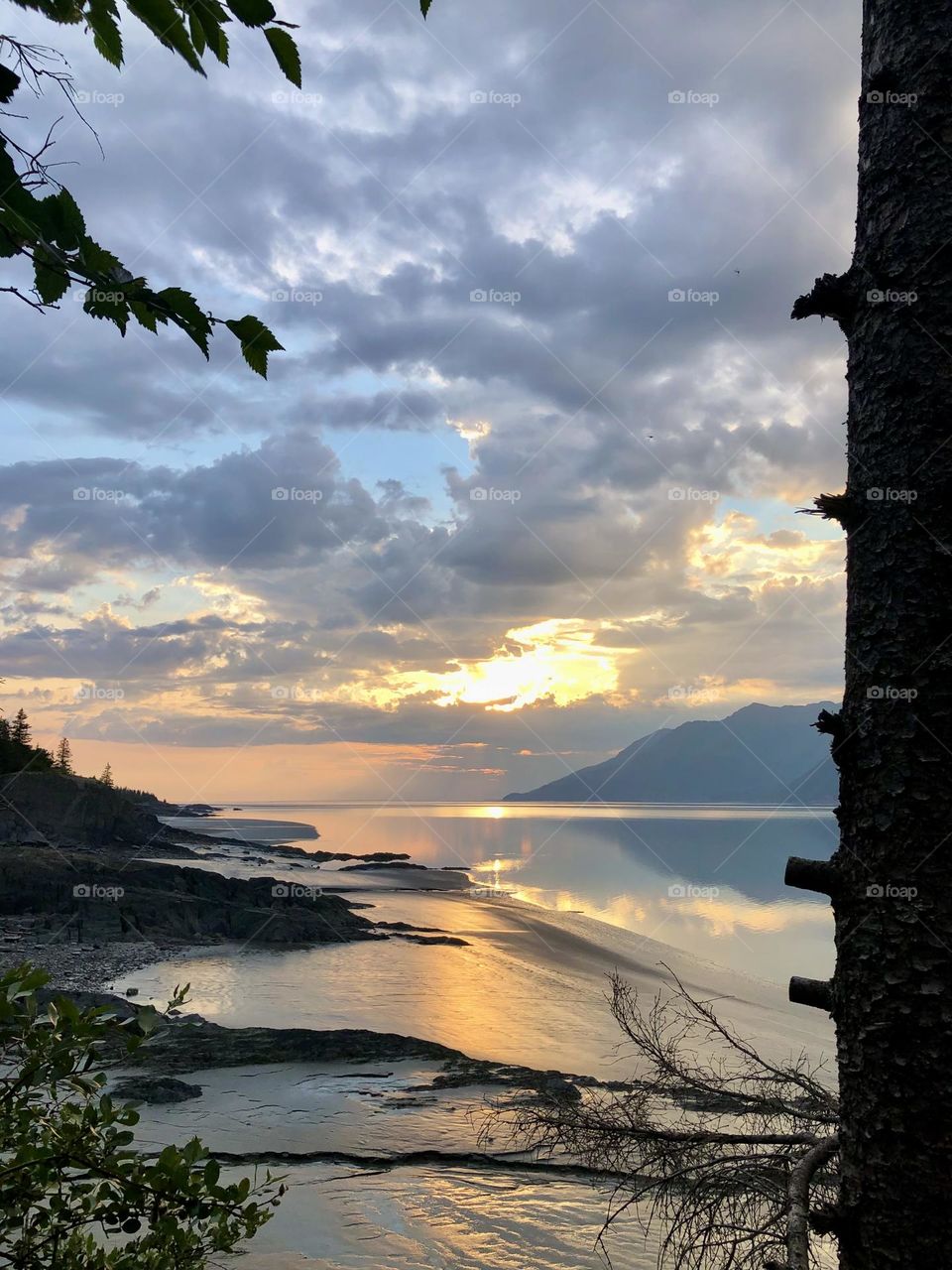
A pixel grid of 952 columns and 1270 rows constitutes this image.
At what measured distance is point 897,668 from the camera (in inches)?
86.7

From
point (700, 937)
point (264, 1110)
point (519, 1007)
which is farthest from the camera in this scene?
point (700, 937)

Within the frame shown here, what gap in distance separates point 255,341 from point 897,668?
5.77ft

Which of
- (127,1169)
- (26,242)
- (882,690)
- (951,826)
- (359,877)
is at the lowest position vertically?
(359,877)

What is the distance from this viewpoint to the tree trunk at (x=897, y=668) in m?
2.02

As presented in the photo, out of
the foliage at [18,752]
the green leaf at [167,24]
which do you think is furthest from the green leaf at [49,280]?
the foliage at [18,752]

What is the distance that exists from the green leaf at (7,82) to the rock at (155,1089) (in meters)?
Answer: 8.60

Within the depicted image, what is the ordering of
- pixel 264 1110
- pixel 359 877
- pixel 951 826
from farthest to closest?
1. pixel 359 877
2. pixel 264 1110
3. pixel 951 826

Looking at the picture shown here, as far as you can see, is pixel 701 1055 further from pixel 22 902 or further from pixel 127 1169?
pixel 22 902

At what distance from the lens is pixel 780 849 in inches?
2685

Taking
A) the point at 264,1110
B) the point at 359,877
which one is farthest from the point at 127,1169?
the point at 359,877

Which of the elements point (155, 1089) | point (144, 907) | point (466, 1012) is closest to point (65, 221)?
point (155, 1089)

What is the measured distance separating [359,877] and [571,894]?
10559mm

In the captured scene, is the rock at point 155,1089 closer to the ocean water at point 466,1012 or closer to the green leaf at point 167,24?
the ocean water at point 466,1012

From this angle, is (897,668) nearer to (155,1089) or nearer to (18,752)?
(155,1089)
